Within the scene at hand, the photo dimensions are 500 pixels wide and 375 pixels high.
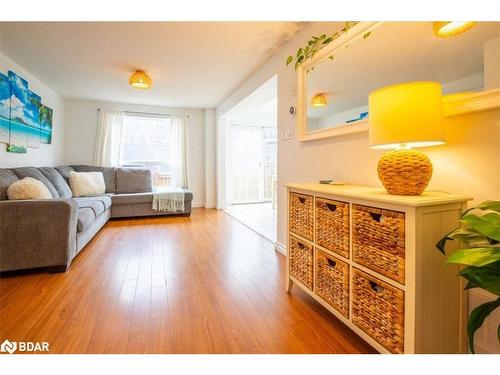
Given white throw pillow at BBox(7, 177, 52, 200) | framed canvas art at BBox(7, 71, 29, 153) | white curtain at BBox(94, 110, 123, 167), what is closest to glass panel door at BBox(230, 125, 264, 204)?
white curtain at BBox(94, 110, 123, 167)

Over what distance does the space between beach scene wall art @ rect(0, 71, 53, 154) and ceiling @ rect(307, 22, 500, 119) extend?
344 cm

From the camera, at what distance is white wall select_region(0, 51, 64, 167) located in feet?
9.12

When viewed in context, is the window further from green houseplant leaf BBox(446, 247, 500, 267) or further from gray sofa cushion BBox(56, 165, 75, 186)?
green houseplant leaf BBox(446, 247, 500, 267)

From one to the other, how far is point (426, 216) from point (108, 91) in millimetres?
4721

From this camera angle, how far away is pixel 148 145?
16.8 feet

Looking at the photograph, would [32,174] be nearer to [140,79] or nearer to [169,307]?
[140,79]

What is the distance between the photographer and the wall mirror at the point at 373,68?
107 centimetres

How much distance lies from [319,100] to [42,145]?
418 centimetres

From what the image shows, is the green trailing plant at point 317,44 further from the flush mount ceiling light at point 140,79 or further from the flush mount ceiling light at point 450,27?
the flush mount ceiling light at point 140,79

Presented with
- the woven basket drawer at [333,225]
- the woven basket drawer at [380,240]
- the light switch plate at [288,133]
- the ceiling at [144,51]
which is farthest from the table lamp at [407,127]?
the ceiling at [144,51]

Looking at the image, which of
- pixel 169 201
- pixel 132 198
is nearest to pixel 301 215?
pixel 169 201

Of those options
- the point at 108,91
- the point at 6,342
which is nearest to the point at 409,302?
the point at 6,342
